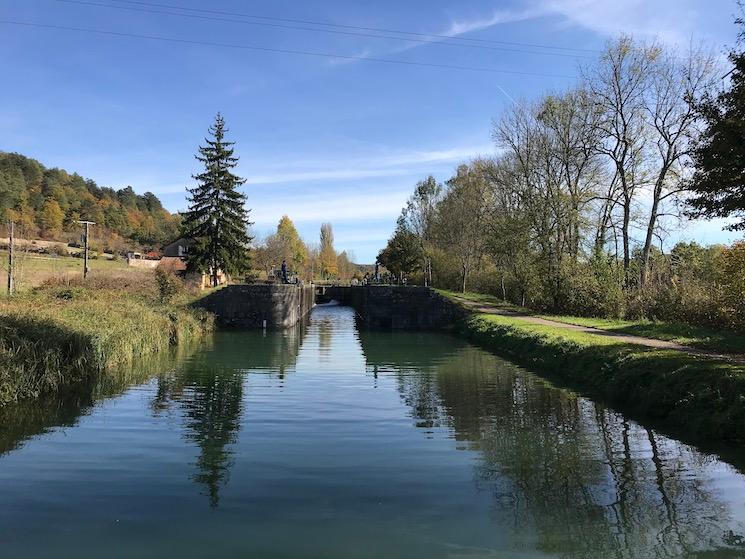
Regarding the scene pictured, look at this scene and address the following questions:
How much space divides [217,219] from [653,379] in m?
39.1

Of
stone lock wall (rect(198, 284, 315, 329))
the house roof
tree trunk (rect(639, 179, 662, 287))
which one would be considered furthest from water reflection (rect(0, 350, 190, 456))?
the house roof

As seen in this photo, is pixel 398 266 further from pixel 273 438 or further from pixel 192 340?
pixel 273 438

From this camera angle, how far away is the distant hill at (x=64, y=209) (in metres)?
74.4

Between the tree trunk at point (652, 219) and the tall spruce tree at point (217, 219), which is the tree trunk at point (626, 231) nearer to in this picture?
the tree trunk at point (652, 219)

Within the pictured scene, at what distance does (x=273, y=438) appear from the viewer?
1015 cm

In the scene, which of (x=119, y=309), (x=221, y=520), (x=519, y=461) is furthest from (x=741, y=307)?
(x=119, y=309)

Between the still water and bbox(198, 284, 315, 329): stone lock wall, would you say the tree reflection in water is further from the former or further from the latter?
bbox(198, 284, 315, 329): stone lock wall

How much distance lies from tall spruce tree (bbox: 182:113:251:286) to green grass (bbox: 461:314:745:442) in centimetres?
3077

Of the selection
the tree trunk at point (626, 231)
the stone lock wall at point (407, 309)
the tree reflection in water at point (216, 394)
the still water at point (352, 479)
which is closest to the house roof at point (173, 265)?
the stone lock wall at point (407, 309)

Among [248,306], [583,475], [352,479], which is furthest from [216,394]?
[248,306]

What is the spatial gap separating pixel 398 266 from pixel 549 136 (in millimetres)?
34468

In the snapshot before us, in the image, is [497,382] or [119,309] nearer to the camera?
[497,382]

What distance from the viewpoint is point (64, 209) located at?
8588cm

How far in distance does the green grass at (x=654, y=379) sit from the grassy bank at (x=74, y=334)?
1261cm
